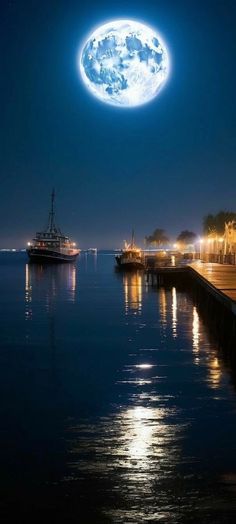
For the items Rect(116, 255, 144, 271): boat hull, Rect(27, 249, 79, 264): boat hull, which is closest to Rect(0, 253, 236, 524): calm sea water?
Rect(116, 255, 144, 271): boat hull

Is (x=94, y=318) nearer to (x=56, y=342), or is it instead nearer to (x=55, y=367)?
(x=56, y=342)

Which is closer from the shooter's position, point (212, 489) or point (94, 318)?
point (212, 489)

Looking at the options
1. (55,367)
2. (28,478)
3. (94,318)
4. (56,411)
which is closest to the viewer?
(28,478)

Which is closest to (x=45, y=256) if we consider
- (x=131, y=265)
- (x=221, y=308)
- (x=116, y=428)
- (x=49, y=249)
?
(x=49, y=249)

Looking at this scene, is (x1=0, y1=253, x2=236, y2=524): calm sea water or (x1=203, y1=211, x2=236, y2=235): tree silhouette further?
(x1=203, y1=211, x2=236, y2=235): tree silhouette

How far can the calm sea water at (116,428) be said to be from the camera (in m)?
8.82

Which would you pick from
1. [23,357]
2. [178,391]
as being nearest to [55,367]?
[23,357]

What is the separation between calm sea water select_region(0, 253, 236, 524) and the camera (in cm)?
882

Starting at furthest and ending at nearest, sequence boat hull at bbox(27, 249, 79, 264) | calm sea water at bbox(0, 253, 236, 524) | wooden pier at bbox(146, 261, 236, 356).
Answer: boat hull at bbox(27, 249, 79, 264) < wooden pier at bbox(146, 261, 236, 356) < calm sea water at bbox(0, 253, 236, 524)

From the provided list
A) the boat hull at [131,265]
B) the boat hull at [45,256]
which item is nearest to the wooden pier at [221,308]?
the boat hull at [131,265]

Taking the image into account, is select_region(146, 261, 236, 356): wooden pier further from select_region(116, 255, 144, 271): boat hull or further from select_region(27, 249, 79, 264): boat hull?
select_region(27, 249, 79, 264): boat hull

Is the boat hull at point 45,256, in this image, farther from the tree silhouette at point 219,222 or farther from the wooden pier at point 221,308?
the wooden pier at point 221,308

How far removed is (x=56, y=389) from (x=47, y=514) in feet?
27.9

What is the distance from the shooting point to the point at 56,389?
16922 millimetres
